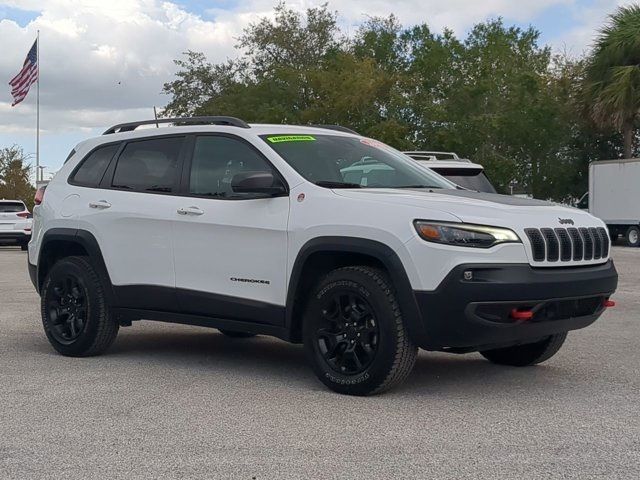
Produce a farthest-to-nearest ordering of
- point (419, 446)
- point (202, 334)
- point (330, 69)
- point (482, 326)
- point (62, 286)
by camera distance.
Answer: point (330, 69) < point (202, 334) < point (62, 286) < point (482, 326) < point (419, 446)

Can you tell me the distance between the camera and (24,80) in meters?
41.9

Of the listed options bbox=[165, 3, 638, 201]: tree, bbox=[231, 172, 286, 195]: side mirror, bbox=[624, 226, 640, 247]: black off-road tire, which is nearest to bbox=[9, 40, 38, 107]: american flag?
bbox=[165, 3, 638, 201]: tree

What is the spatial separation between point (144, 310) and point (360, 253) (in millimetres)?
2114

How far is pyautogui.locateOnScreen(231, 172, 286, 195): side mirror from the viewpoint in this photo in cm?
619

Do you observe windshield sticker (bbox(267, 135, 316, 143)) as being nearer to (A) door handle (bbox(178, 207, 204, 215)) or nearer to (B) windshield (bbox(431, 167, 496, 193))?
(A) door handle (bbox(178, 207, 204, 215))

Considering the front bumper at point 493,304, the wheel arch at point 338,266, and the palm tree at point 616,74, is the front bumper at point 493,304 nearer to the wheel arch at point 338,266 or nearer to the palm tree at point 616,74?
the wheel arch at point 338,266

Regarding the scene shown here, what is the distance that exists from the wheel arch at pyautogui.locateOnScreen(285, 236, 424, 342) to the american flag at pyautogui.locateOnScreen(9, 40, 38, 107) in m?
37.9

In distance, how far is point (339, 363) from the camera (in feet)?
19.7

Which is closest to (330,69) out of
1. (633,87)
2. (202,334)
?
(633,87)

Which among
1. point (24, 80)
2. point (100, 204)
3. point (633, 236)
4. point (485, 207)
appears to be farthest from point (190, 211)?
point (24, 80)

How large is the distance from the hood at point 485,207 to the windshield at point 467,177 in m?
5.56

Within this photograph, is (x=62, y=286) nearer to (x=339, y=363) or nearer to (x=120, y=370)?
(x=120, y=370)

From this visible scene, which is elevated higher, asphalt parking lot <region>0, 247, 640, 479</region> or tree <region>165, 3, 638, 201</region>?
tree <region>165, 3, 638, 201</region>

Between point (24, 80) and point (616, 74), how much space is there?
25.6m
